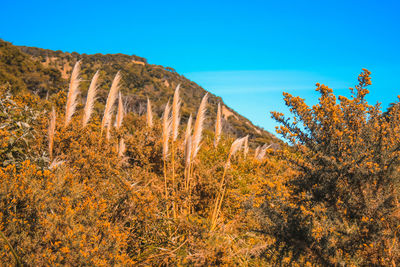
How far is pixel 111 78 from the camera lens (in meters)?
32.2

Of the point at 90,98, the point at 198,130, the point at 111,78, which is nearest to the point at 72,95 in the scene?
the point at 90,98

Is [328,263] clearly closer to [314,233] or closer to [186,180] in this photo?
[314,233]

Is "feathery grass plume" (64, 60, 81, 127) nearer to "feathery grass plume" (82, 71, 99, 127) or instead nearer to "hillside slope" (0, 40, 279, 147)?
"feathery grass plume" (82, 71, 99, 127)

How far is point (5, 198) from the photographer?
2.61m

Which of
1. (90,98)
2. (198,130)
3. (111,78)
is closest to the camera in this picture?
(198,130)

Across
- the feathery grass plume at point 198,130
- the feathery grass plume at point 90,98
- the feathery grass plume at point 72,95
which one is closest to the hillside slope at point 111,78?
the feathery grass plume at point 198,130

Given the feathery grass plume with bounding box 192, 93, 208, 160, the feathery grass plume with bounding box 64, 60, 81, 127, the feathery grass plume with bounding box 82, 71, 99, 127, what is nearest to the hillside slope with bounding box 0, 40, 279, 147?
the feathery grass plume with bounding box 192, 93, 208, 160

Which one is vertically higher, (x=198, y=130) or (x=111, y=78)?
(x=111, y=78)

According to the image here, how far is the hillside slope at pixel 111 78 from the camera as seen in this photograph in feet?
73.8

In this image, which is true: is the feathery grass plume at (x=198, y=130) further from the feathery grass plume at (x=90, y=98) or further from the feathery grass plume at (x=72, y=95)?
the feathery grass plume at (x=72, y=95)

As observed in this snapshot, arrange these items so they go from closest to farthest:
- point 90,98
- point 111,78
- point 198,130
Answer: point 198,130
point 90,98
point 111,78

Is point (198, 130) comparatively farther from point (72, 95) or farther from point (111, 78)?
point (111, 78)

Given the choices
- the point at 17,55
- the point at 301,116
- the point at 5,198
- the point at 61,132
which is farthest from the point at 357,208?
the point at 17,55

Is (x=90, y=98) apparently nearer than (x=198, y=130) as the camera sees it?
No
